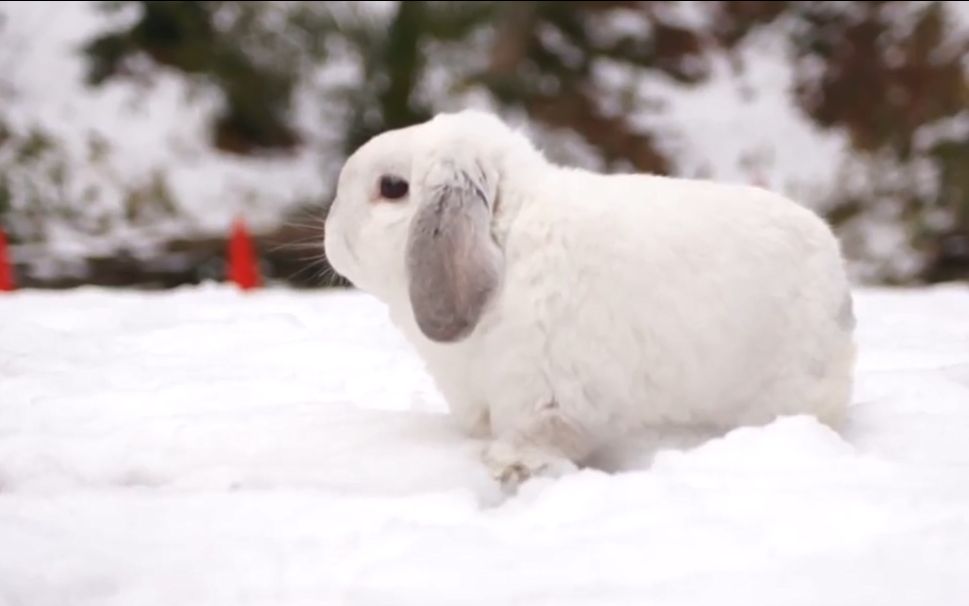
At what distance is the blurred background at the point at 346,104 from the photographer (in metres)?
4.83

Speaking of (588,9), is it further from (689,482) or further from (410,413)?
(689,482)

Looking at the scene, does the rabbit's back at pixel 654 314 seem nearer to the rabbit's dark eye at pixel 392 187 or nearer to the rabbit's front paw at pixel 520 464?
the rabbit's front paw at pixel 520 464

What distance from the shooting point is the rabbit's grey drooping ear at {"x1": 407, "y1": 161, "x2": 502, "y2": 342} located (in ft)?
4.91

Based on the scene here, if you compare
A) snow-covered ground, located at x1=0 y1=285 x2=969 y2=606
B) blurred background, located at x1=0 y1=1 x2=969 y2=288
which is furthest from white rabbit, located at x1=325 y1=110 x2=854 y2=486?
blurred background, located at x1=0 y1=1 x2=969 y2=288

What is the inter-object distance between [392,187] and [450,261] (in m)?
0.22

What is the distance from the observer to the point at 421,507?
1347 mm

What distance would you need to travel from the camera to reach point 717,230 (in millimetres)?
1638

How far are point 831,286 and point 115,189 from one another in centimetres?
396

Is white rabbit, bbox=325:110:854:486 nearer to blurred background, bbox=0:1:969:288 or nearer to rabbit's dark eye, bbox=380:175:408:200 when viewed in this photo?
rabbit's dark eye, bbox=380:175:408:200

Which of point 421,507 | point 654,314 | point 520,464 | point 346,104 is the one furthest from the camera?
point 346,104

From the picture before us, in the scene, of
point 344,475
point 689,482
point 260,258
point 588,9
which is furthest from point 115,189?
point 689,482

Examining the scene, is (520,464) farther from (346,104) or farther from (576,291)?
(346,104)

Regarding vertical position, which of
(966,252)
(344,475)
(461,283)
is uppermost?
(461,283)

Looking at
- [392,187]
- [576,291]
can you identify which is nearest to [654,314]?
[576,291]
